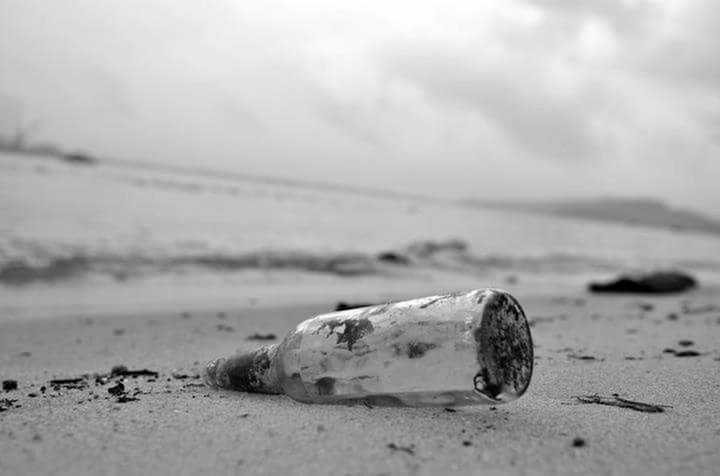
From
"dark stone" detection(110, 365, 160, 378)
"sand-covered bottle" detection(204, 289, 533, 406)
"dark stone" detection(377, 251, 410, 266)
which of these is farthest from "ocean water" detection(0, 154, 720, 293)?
"sand-covered bottle" detection(204, 289, 533, 406)

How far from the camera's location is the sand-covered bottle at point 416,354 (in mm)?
1500

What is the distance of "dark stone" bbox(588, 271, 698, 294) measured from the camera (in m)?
7.20

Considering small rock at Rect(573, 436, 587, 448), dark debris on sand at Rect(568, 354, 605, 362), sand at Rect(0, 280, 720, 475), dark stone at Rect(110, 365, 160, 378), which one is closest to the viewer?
sand at Rect(0, 280, 720, 475)

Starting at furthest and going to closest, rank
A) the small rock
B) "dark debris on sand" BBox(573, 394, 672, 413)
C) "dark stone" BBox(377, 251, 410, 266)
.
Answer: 1. "dark stone" BBox(377, 251, 410, 266)
2. "dark debris on sand" BBox(573, 394, 672, 413)
3. the small rock

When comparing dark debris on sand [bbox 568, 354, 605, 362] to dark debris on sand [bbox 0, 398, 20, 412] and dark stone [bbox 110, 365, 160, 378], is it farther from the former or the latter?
dark debris on sand [bbox 0, 398, 20, 412]

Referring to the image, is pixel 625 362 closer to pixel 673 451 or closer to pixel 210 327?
pixel 673 451

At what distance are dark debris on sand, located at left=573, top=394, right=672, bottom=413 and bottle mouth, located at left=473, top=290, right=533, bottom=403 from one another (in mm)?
490

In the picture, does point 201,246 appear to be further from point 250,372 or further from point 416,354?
point 416,354

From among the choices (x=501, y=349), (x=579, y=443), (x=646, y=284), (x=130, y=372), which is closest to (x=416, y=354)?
(x=501, y=349)

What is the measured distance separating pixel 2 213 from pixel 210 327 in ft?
20.0

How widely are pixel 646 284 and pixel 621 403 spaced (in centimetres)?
584

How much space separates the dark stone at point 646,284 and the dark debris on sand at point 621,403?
5663 mm

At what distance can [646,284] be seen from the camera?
7.20 m

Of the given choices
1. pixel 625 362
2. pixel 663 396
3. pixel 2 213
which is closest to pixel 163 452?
pixel 663 396
